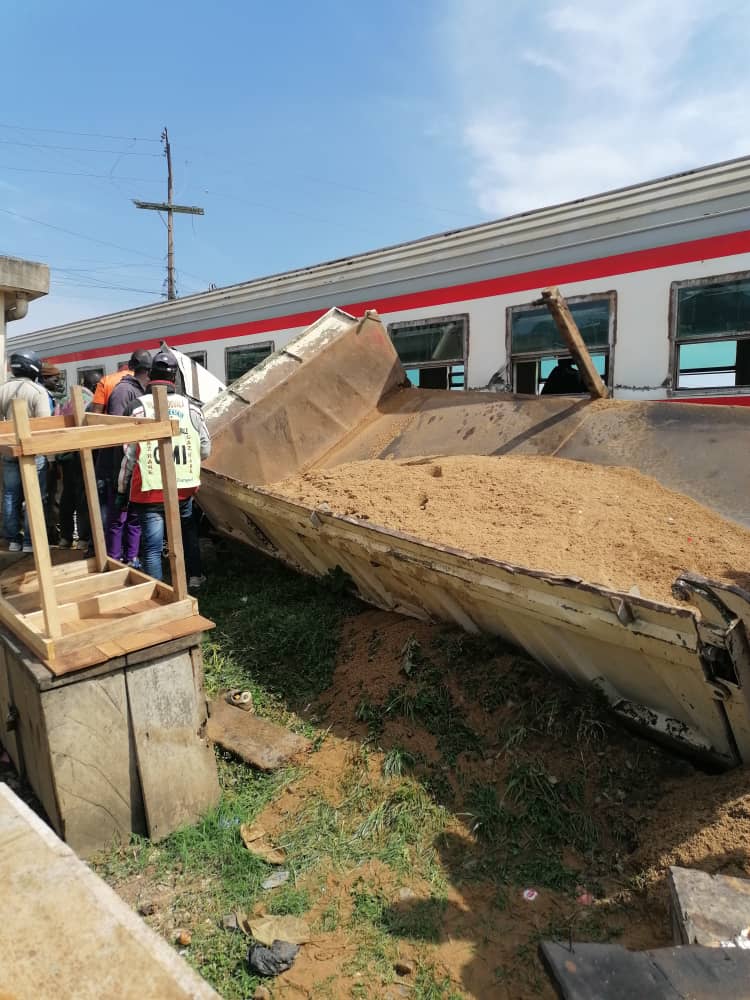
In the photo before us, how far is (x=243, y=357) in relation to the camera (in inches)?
345

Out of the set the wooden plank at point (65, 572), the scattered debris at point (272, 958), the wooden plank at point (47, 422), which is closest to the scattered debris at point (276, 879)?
the scattered debris at point (272, 958)

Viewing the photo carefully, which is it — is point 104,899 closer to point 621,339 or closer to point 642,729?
point 642,729

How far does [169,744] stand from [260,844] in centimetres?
55

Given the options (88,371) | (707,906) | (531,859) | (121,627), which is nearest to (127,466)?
(121,627)

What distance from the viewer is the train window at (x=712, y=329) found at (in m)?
4.66

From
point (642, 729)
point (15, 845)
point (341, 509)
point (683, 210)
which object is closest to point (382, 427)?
point (341, 509)

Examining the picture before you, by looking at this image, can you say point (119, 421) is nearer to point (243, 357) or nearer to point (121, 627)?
point (121, 627)

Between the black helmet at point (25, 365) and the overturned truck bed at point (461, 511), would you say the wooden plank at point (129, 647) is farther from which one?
the black helmet at point (25, 365)

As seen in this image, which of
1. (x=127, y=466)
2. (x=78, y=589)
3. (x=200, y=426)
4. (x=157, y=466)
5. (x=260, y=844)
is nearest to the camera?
(x=260, y=844)

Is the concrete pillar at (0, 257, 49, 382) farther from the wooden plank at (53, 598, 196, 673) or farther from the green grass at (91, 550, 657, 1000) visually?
the green grass at (91, 550, 657, 1000)

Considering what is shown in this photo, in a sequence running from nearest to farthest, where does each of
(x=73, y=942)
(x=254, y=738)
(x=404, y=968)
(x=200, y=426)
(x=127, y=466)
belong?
(x=73, y=942), (x=404, y=968), (x=254, y=738), (x=127, y=466), (x=200, y=426)

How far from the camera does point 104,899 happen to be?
158 centimetres

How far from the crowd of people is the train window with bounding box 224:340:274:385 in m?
2.35

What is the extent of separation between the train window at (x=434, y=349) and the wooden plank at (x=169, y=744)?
4346 millimetres
